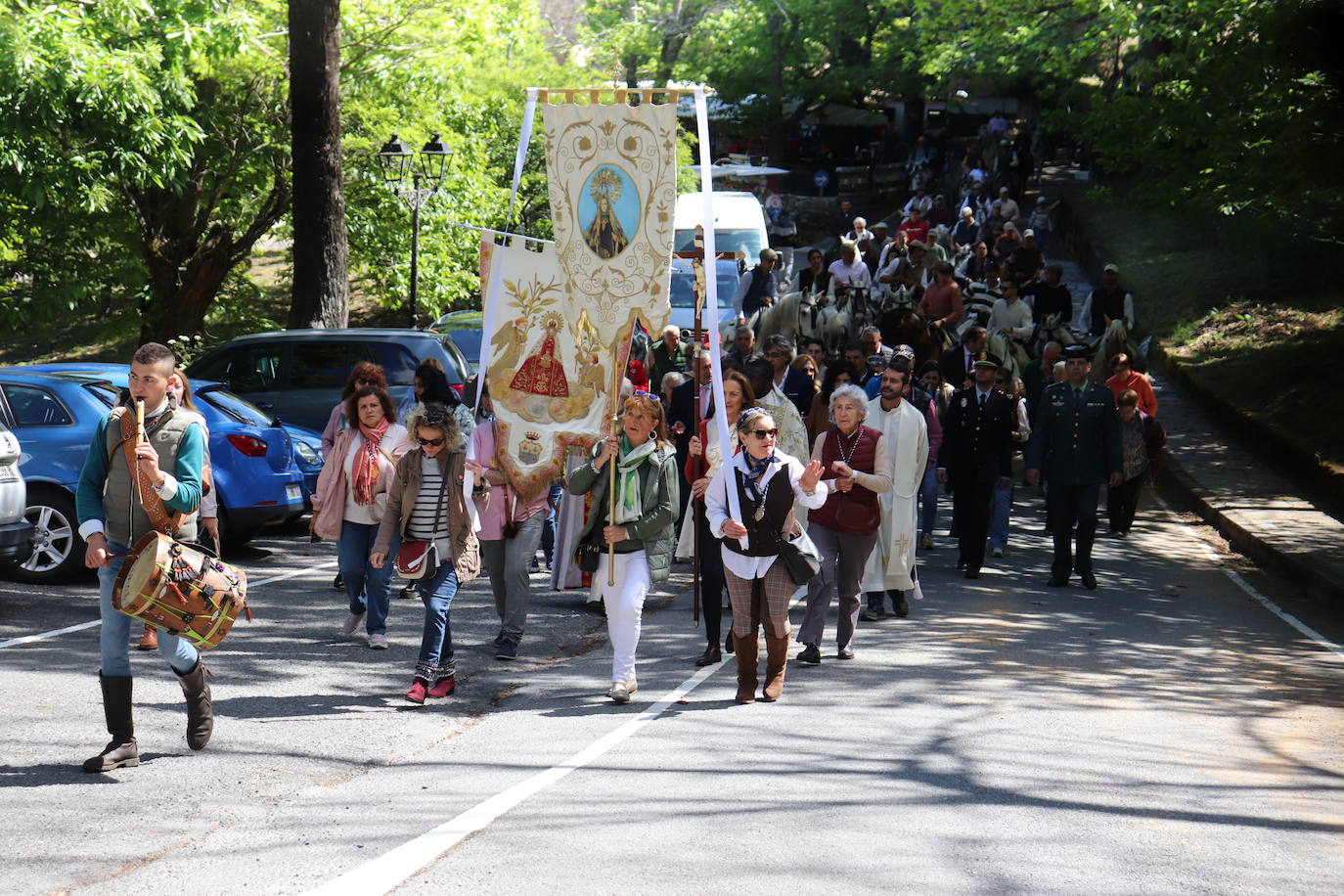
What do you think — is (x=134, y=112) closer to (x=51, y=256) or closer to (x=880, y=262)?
(x=51, y=256)

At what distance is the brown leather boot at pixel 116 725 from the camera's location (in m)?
6.81

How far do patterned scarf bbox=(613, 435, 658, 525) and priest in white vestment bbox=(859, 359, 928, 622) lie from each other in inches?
102

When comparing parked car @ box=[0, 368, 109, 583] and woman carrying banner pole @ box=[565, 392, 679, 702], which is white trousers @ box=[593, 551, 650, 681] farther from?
parked car @ box=[0, 368, 109, 583]

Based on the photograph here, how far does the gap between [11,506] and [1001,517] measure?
8513 mm

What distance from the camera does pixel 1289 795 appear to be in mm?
6906

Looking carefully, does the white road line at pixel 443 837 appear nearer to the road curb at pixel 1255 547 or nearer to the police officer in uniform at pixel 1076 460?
the police officer in uniform at pixel 1076 460

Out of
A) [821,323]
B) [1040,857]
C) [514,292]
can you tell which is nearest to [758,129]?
[821,323]

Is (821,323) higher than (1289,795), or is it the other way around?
(821,323)

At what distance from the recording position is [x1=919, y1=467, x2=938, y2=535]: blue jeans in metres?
14.3

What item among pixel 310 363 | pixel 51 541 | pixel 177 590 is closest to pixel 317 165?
pixel 310 363

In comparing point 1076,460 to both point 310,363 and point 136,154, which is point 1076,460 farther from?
point 136,154

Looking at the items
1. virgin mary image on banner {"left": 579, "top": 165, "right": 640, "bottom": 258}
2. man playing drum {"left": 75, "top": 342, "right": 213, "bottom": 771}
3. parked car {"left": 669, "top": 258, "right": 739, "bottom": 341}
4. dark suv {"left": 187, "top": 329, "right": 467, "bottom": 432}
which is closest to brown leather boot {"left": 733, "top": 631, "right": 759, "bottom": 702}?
virgin mary image on banner {"left": 579, "top": 165, "right": 640, "bottom": 258}

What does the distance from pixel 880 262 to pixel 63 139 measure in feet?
37.9

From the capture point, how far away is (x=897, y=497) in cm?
1103
